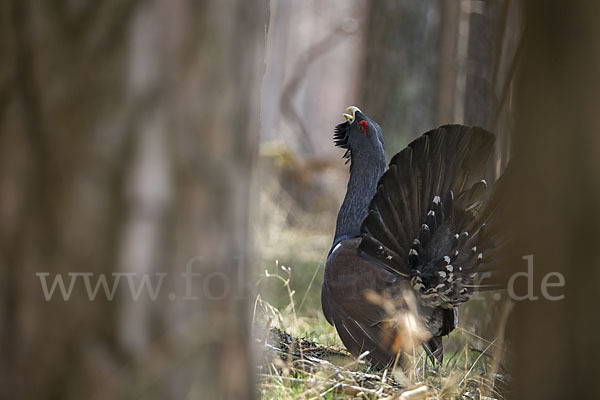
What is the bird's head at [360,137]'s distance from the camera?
3.47 meters

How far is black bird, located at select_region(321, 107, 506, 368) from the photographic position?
292 centimetres

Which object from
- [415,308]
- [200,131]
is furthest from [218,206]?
[415,308]

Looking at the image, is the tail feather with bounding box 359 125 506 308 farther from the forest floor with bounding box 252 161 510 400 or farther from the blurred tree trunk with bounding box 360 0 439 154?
the blurred tree trunk with bounding box 360 0 439 154

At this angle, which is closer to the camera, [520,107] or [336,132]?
[520,107]

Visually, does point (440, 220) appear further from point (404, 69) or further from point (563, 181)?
point (404, 69)

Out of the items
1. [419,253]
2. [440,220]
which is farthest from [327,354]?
[440,220]

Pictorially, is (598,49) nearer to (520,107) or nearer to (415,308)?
(520,107)

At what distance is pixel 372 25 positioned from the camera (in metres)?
6.67

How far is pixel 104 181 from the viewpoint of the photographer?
94 cm

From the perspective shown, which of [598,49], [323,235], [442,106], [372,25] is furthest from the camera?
[323,235]

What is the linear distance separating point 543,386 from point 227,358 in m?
0.50

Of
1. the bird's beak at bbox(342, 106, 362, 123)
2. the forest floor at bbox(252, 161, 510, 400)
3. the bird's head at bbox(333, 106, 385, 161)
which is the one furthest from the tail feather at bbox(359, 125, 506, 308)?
the bird's beak at bbox(342, 106, 362, 123)

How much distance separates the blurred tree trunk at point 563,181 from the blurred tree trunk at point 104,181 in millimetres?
Answer: 489

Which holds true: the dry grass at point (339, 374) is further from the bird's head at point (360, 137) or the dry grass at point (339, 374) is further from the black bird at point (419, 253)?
the bird's head at point (360, 137)
